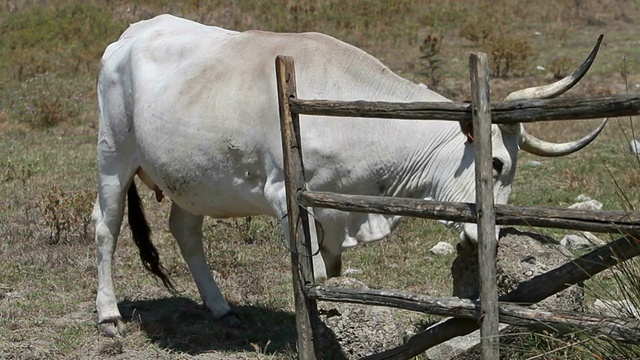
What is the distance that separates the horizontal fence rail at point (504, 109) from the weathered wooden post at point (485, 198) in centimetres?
7

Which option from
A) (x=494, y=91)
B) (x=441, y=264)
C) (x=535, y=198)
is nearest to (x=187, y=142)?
(x=441, y=264)

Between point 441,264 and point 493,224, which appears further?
point 441,264

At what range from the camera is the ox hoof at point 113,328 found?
21.8ft

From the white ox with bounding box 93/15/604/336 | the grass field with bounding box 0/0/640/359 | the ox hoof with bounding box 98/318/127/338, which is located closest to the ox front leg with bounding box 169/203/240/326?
the white ox with bounding box 93/15/604/336

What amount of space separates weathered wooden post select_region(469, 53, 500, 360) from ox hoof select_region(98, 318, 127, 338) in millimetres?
2928

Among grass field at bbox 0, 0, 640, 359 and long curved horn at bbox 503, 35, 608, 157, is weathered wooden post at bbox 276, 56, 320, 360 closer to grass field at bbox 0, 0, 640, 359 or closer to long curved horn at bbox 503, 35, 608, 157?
grass field at bbox 0, 0, 640, 359

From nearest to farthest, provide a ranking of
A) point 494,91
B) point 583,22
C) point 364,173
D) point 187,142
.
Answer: point 364,173 < point 187,142 < point 494,91 < point 583,22

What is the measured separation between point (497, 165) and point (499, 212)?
1.18 metres

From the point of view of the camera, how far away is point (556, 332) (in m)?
4.44

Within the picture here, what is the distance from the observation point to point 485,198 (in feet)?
14.7

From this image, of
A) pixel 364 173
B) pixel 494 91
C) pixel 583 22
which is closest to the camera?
pixel 364 173

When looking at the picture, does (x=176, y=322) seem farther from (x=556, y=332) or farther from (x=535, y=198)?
(x=535, y=198)

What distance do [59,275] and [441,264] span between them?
2991 mm

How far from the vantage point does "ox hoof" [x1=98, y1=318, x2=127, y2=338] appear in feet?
21.8
